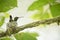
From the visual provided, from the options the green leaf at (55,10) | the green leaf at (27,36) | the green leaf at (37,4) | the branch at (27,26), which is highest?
the green leaf at (37,4)

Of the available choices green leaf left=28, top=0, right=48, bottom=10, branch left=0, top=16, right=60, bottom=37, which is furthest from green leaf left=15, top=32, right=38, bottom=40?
green leaf left=28, top=0, right=48, bottom=10

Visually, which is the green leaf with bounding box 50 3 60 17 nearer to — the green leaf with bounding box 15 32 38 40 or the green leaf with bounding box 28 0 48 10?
the green leaf with bounding box 28 0 48 10

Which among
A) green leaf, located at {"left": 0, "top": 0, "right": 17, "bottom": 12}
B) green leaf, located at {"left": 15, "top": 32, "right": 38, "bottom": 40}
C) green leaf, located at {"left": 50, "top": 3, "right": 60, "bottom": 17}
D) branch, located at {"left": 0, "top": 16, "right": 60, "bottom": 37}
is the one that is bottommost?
green leaf, located at {"left": 15, "top": 32, "right": 38, "bottom": 40}

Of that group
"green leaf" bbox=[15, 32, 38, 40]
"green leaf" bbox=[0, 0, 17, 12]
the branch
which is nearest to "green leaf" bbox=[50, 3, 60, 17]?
the branch

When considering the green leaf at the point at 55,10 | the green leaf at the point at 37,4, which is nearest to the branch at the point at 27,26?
the green leaf at the point at 55,10

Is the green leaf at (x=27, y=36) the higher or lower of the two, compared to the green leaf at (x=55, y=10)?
lower

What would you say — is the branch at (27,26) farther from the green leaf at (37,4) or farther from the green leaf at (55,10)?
the green leaf at (37,4)

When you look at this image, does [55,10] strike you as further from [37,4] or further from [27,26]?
[27,26]

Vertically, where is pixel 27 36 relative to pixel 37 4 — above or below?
below

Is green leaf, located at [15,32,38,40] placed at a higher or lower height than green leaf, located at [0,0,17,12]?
lower

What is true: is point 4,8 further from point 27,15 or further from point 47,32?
point 47,32

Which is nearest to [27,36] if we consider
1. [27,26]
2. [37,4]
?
[27,26]

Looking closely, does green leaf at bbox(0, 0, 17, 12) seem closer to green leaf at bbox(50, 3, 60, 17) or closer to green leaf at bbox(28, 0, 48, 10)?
green leaf at bbox(28, 0, 48, 10)
